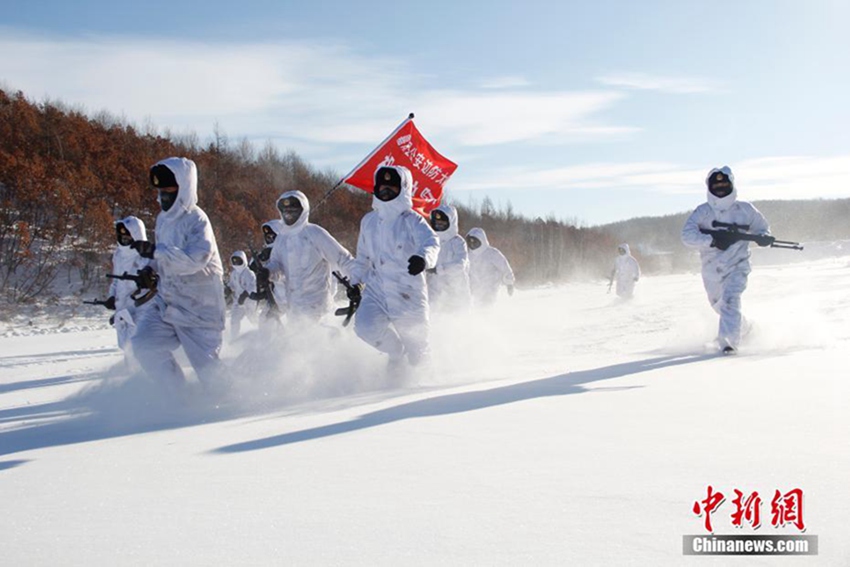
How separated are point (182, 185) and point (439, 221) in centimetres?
609

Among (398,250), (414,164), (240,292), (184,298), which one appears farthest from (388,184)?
(240,292)

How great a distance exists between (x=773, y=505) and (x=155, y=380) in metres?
4.42

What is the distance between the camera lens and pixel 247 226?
100 ft

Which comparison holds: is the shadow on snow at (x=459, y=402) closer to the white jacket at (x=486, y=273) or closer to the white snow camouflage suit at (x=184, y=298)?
the white snow camouflage suit at (x=184, y=298)

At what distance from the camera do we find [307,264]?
8.20 metres

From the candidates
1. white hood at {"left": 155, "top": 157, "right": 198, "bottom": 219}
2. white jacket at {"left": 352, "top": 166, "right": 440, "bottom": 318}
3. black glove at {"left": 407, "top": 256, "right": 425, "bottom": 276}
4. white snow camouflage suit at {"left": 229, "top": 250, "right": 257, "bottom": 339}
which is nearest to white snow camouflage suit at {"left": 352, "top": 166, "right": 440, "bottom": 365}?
white jacket at {"left": 352, "top": 166, "right": 440, "bottom": 318}

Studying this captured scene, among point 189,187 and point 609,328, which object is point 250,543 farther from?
point 609,328

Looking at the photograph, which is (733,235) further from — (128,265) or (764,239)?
(128,265)

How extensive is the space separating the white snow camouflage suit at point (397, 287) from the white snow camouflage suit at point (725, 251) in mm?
3372

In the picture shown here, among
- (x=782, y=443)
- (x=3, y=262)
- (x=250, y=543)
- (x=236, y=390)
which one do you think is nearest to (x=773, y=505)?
(x=782, y=443)

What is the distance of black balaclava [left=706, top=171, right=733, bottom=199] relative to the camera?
27.8ft

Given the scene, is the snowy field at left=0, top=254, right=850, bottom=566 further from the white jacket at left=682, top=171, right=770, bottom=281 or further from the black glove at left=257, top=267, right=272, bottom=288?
the white jacket at left=682, top=171, right=770, bottom=281

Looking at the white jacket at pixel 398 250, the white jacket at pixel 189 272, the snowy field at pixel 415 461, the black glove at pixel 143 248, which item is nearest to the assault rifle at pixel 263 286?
the snowy field at pixel 415 461

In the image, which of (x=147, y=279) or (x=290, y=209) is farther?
(x=290, y=209)
